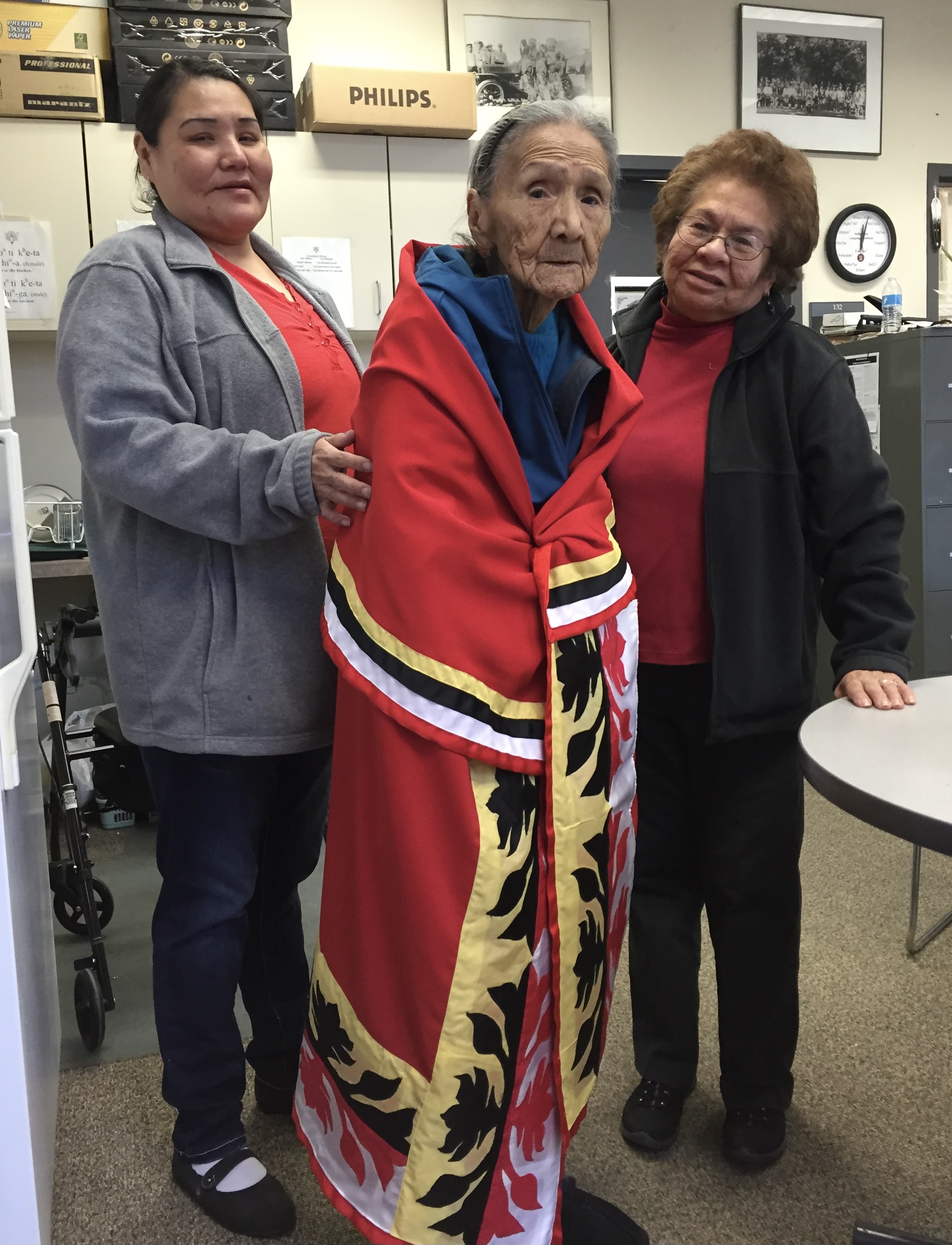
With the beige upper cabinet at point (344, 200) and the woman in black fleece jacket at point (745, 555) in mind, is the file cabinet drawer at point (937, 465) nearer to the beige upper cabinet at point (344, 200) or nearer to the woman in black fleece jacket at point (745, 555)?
the beige upper cabinet at point (344, 200)

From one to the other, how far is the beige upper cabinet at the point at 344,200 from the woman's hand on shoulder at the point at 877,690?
105 inches

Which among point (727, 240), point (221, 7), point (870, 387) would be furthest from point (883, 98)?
point (727, 240)

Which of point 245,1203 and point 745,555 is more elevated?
point 745,555

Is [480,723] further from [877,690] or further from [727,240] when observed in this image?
[727,240]

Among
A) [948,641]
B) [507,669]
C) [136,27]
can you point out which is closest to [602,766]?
[507,669]

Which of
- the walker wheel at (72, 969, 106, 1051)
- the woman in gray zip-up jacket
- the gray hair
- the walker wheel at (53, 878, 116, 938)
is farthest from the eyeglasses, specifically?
the walker wheel at (53, 878, 116, 938)

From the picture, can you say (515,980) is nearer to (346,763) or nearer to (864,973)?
(346,763)

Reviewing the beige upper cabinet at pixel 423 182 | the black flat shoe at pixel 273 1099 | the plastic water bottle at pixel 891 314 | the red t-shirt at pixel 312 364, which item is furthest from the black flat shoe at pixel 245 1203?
the plastic water bottle at pixel 891 314

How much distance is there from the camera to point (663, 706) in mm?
1492

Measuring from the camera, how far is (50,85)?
10.4ft

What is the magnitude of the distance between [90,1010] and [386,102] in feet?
9.65

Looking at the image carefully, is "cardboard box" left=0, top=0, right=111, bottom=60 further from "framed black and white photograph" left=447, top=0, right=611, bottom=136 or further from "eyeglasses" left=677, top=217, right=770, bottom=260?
"eyeglasses" left=677, top=217, right=770, bottom=260

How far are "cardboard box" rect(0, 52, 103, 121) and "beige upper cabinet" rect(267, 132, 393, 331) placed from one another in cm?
57

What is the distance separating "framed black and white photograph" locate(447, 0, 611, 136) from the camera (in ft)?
12.6
